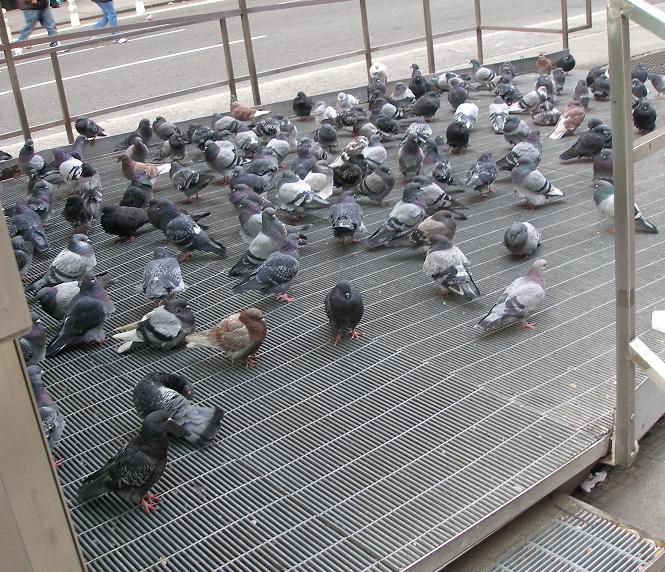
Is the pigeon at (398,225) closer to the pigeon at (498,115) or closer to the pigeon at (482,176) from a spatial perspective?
the pigeon at (482,176)

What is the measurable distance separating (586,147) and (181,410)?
4.65 metres

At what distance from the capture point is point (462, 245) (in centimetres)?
564

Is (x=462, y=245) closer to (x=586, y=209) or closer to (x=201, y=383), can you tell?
(x=586, y=209)

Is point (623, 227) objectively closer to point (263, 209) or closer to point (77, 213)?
point (263, 209)

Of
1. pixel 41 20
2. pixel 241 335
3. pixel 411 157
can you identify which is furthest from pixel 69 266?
pixel 41 20

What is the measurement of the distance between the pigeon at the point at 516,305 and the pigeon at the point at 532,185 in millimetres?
1720

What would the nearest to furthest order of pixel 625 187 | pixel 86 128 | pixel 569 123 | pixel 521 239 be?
pixel 625 187
pixel 521 239
pixel 569 123
pixel 86 128

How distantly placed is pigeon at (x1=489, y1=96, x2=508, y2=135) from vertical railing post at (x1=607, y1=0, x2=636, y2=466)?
5.20 m

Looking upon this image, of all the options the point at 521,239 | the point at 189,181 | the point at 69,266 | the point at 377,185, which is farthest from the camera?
the point at 189,181

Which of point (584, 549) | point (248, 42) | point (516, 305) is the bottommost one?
point (584, 549)

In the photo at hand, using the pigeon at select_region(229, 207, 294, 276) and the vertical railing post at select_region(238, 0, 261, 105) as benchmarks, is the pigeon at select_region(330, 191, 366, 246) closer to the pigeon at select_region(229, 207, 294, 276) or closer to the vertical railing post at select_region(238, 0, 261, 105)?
the pigeon at select_region(229, 207, 294, 276)

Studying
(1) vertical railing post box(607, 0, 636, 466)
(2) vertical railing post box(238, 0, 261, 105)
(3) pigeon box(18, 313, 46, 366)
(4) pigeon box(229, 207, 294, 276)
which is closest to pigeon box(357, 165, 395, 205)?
(4) pigeon box(229, 207, 294, 276)

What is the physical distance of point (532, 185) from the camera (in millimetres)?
6051

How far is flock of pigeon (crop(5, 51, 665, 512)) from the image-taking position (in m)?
4.25
